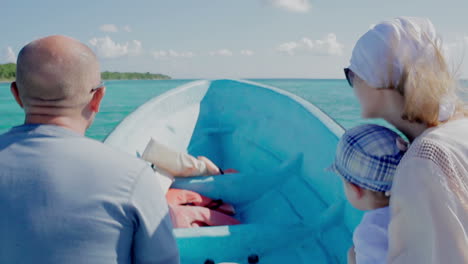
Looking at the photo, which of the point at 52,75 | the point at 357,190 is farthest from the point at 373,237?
the point at 52,75

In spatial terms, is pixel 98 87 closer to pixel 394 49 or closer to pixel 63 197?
pixel 63 197

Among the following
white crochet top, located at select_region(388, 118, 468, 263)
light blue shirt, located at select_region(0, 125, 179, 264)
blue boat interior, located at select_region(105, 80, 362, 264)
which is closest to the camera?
white crochet top, located at select_region(388, 118, 468, 263)

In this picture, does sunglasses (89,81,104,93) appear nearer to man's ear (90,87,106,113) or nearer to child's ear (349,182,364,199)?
man's ear (90,87,106,113)

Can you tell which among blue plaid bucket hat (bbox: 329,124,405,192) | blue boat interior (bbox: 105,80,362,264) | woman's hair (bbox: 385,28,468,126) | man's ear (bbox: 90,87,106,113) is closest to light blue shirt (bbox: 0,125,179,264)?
man's ear (bbox: 90,87,106,113)

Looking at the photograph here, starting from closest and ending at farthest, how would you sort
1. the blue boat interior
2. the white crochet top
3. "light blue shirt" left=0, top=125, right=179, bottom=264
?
the white crochet top → "light blue shirt" left=0, top=125, right=179, bottom=264 → the blue boat interior

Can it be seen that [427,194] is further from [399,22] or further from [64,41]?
[64,41]

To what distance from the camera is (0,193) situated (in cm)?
84

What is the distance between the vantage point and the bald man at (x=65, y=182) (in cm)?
84

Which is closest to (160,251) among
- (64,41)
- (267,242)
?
(64,41)

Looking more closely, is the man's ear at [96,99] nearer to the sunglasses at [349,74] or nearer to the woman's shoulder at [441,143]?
the sunglasses at [349,74]

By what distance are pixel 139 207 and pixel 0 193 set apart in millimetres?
270

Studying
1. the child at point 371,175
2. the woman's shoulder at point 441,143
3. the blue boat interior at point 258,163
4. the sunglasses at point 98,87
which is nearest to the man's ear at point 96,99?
the sunglasses at point 98,87

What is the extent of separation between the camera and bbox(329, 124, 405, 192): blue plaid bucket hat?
91 cm

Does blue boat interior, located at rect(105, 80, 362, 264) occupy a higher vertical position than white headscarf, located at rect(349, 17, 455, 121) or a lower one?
lower
